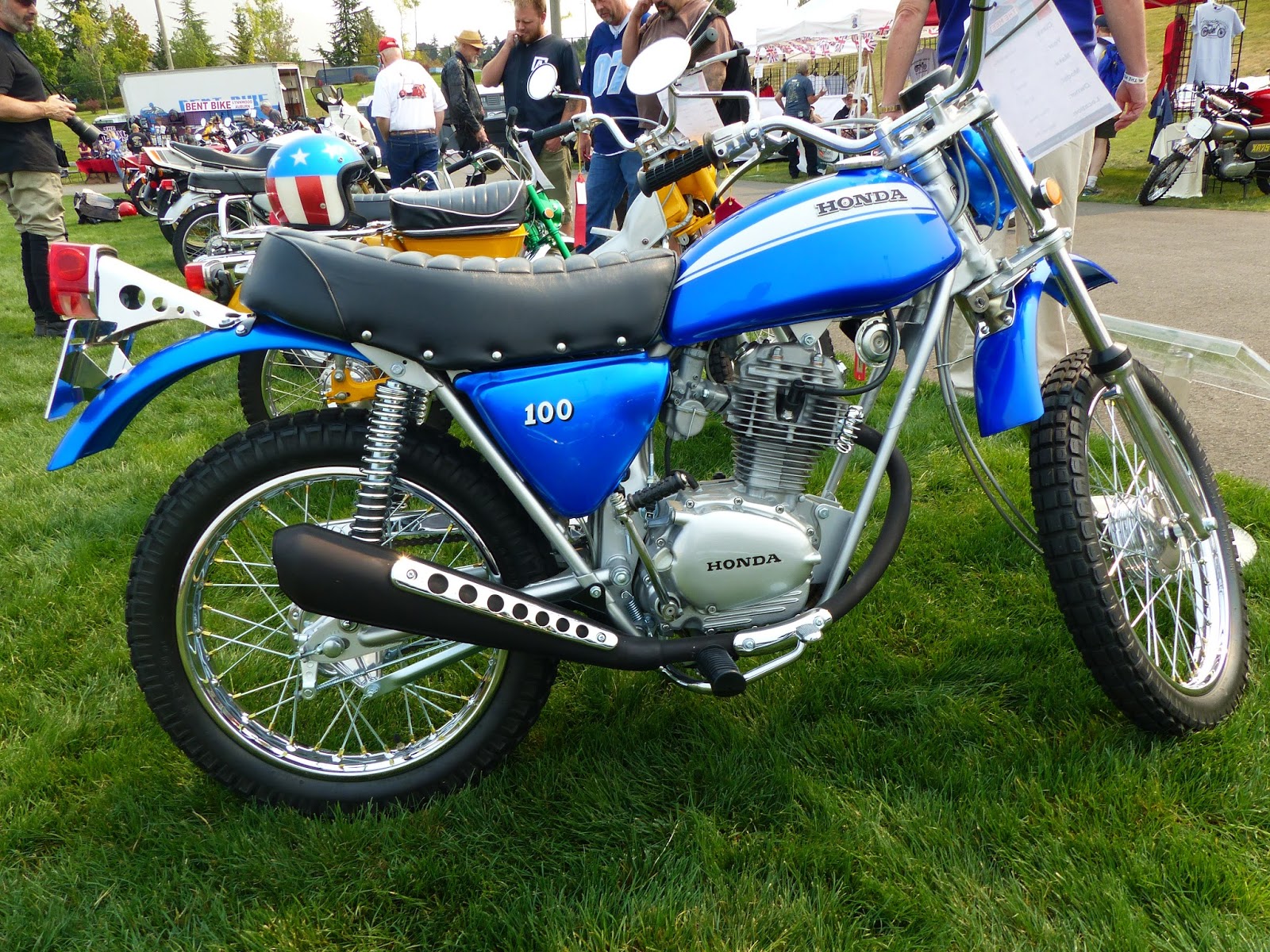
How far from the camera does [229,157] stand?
26.6 feet

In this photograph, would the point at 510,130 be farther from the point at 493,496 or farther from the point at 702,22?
the point at 493,496

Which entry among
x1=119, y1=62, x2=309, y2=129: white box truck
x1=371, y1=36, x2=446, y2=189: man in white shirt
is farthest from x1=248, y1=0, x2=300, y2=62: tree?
x1=371, y1=36, x2=446, y2=189: man in white shirt

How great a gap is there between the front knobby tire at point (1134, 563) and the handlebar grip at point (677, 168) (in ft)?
3.12

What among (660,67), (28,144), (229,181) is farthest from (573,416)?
(229,181)

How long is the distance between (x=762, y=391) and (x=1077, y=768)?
1.08 m

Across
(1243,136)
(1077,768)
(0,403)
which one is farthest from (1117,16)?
(1243,136)

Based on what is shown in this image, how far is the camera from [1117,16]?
349 cm

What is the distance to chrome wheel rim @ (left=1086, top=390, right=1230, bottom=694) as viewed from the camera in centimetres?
228

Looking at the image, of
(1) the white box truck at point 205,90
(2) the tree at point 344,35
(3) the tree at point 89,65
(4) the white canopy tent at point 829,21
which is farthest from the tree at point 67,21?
(4) the white canopy tent at point 829,21

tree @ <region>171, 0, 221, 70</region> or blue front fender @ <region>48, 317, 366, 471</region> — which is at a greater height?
tree @ <region>171, 0, 221, 70</region>

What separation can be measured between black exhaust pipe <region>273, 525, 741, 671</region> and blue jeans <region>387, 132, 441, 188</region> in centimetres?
736

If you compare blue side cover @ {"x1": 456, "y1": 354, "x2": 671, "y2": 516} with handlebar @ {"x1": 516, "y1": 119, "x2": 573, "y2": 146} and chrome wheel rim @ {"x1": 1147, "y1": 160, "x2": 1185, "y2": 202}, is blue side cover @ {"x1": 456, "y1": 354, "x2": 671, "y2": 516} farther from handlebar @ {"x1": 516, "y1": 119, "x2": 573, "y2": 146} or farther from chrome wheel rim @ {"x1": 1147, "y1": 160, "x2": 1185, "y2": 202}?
chrome wheel rim @ {"x1": 1147, "y1": 160, "x2": 1185, "y2": 202}

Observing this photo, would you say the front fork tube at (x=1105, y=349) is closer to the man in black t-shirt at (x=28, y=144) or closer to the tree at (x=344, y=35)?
the man in black t-shirt at (x=28, y=144)

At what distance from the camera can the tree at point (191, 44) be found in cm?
6900
